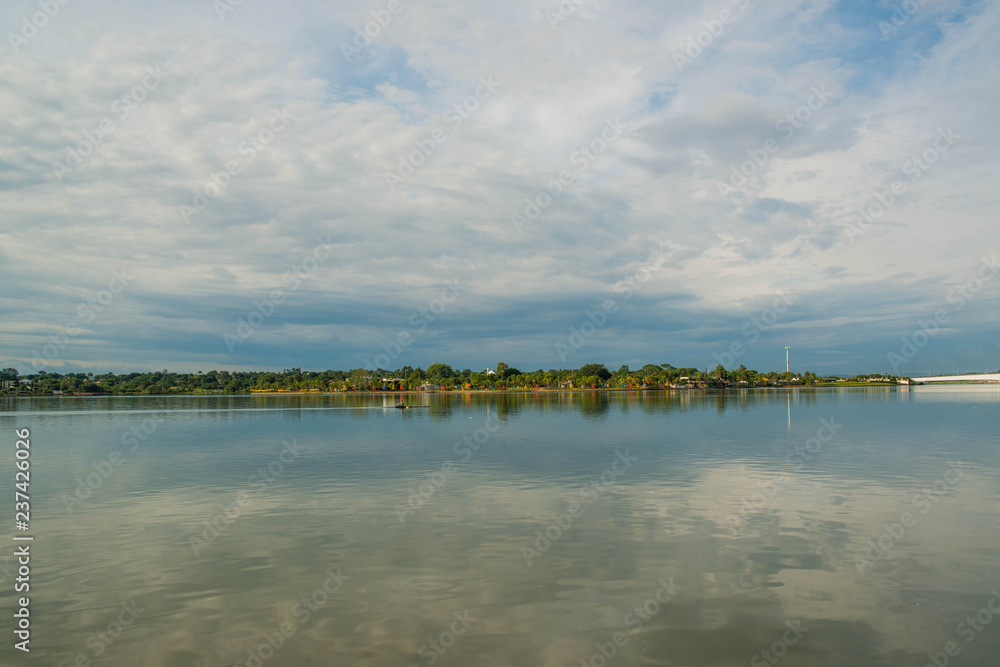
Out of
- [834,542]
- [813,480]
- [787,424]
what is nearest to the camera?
[834,542]

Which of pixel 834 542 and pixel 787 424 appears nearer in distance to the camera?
pixel 834 542

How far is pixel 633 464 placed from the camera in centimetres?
2917

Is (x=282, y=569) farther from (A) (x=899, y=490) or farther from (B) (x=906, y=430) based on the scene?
(B) (x=906, y=430)

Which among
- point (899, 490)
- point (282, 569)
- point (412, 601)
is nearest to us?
point (412, 601)

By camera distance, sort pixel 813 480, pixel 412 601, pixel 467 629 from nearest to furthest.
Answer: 1. pixel 467 629
2. pixel 412 601
3. pixel 813 480

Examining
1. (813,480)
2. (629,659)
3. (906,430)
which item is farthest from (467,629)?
(906,430)

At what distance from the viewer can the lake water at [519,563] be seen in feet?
31.7

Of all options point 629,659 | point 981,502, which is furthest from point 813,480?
point 629,659

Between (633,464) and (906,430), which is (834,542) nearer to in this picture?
(633,464)

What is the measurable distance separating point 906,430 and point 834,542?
3964cm

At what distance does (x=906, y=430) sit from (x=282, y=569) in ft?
168

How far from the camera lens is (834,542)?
596 inches

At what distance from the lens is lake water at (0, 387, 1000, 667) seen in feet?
31.7

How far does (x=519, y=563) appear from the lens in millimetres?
13750
